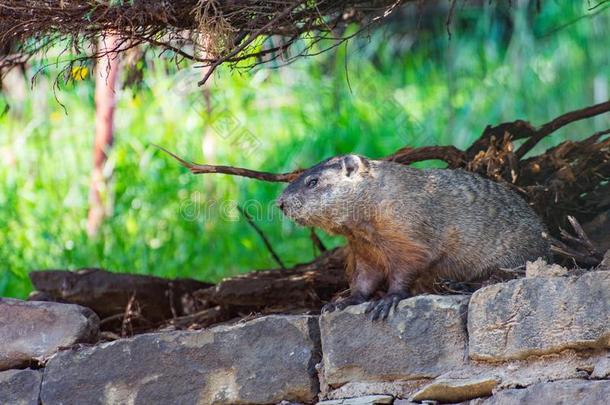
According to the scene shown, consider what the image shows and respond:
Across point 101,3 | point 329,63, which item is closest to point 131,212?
point 329,63

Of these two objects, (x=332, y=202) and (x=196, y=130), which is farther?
(x=196, y=130)

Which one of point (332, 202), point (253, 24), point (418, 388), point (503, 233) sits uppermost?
point (253, 24)

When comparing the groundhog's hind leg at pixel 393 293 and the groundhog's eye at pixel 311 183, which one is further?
the groundhog's eye at pixel 311 183

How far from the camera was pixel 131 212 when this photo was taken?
8.38 metres

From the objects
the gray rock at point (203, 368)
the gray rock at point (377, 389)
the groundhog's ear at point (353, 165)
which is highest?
the groundhog's ear at point (353, 165)

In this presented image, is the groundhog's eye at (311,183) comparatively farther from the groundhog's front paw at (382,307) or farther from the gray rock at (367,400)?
the gray rock at (367,400)

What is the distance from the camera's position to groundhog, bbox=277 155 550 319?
4.91 meters

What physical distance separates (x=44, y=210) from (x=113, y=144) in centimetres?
111

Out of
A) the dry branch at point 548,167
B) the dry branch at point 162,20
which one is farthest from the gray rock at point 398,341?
the dry branch at point 548,167

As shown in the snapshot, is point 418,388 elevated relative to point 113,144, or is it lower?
lower

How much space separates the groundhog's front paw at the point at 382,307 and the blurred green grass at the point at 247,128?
3.38m

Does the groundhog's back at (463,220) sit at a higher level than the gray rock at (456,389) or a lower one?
higher

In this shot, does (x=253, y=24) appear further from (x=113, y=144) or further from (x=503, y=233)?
(x=113, y=144)

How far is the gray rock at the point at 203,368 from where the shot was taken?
173 inches
